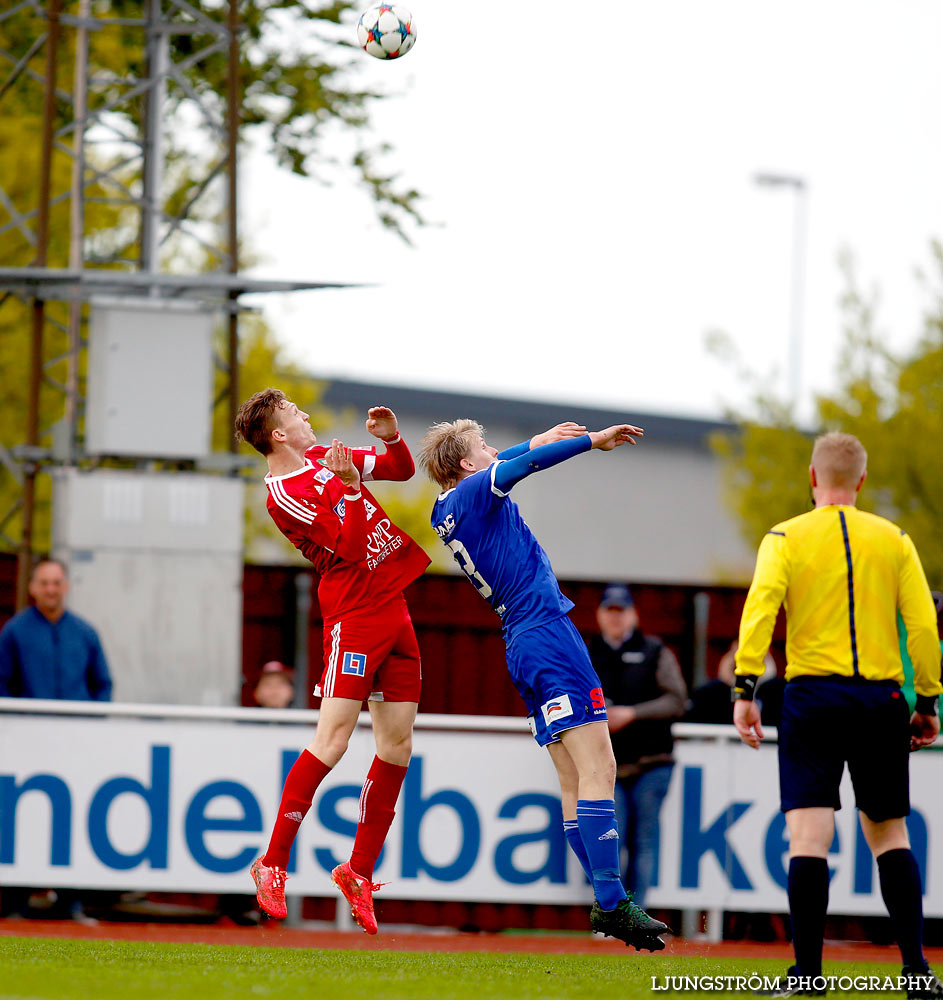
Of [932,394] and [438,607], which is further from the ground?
[932,394]

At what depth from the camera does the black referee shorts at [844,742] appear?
630 centimetres

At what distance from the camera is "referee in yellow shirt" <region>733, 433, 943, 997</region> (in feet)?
20.6

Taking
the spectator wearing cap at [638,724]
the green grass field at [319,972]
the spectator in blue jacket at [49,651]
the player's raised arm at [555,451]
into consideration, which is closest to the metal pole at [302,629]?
the spectator in blue jacket at [49,651]

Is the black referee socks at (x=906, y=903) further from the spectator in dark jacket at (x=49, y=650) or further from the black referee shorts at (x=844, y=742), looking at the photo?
the spectator in dark jacket at (x=49, y=650)

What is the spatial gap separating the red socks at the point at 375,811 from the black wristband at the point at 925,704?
91.0 inches

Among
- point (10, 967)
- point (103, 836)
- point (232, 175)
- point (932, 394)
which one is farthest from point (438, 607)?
point (932, 394)

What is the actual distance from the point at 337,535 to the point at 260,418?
0.63 meters

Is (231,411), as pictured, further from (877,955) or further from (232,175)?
(877,955)

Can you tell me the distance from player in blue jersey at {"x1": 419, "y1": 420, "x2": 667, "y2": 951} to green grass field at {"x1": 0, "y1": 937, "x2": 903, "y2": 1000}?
0.55 meters

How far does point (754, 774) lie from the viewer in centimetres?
1070

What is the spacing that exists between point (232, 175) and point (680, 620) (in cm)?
566

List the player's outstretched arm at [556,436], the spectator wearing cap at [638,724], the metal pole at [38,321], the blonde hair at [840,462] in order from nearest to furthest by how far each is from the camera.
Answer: the blonde hair at [840,462], the player's outstretched arm at [556,436], the spectator wearing cap at [638,724], the metal pole at [38,321]

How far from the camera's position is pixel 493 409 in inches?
1741

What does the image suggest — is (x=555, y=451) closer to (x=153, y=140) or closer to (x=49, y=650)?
(x=49, y=650)
